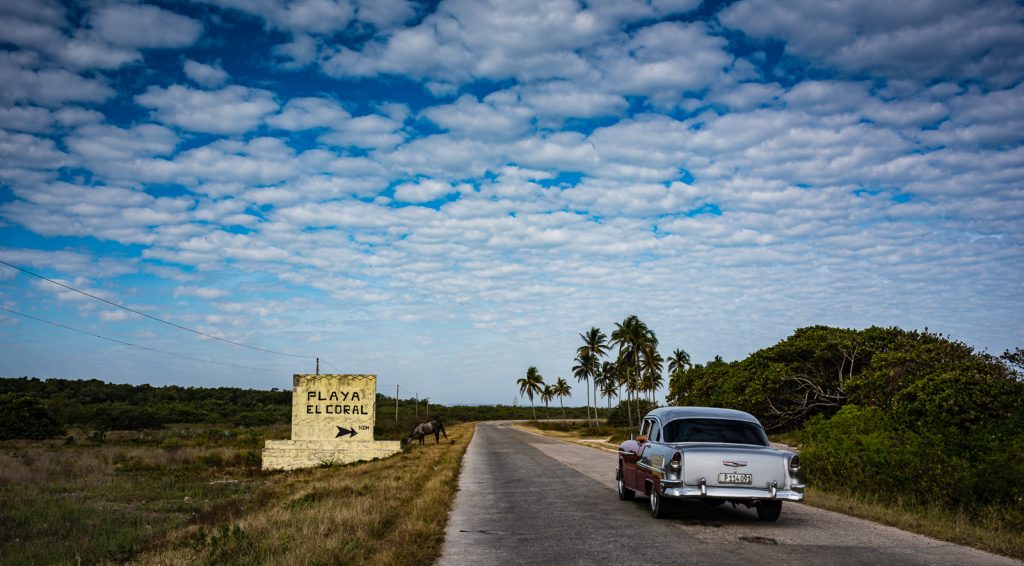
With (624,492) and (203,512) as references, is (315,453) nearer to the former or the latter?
(203,512)

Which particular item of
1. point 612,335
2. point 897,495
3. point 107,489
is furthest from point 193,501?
point 612,335

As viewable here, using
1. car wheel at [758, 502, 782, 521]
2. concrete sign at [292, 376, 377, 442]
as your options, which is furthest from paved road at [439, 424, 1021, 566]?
concrete sign at [292, 376, 377, 442]

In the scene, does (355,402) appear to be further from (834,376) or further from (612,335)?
(612,335)

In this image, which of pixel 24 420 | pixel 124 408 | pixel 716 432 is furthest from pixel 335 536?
pixel 124 408

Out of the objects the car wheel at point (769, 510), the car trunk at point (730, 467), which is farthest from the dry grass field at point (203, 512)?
the car wheel at point (769, 510)

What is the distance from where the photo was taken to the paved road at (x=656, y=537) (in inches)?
293

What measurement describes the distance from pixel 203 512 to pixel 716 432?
1401 cm

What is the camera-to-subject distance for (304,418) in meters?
36.4

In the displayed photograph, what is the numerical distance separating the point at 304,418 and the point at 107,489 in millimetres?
12484

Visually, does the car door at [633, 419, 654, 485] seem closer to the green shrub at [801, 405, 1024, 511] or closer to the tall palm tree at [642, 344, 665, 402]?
the green shrub at [801, 405, 1024, 511]

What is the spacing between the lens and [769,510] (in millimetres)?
10406

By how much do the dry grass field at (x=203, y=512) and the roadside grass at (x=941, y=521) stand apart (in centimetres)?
685

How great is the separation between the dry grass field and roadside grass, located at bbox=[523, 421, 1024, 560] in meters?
6.85

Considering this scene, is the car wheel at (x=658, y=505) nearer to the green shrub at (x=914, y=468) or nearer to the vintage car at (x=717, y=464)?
the vintage car at (x=717, y=464)
